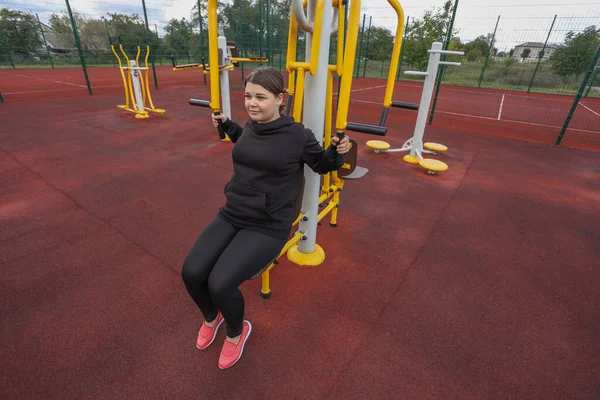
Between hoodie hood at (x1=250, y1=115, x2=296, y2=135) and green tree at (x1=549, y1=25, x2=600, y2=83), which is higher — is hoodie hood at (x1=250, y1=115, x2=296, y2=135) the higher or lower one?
the lower one

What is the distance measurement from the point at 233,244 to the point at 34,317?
1397 mm

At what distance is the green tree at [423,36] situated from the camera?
58.7 feet

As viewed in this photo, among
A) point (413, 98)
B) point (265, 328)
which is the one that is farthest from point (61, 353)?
point (413, 98)

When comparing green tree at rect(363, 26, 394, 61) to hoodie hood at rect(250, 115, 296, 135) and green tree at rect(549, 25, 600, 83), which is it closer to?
green tree at rect(549, 25, 600, 83)

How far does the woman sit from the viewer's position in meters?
1.49

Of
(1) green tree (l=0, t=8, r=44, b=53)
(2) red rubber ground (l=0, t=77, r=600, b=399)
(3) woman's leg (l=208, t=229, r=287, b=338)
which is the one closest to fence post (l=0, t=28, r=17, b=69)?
(1) green tree (l=0, t=8, r=44, b=53)

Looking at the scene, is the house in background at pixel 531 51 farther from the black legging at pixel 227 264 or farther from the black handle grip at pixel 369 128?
the black legging at pixel 227 264

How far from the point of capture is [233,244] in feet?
5.10

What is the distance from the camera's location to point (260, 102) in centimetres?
148

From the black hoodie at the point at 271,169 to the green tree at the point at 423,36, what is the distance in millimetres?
18882

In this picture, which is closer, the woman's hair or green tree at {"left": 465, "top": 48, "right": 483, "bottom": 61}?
the woman's hair

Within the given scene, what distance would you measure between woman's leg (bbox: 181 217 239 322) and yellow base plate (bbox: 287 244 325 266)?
0.83 metres

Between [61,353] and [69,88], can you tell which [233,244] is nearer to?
[61,353]

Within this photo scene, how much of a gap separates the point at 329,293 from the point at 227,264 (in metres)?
0.90
